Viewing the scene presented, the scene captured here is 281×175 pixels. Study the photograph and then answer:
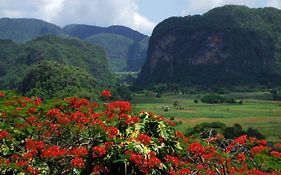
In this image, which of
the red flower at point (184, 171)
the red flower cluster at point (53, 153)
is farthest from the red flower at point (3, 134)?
the red flower at point (184, 171)

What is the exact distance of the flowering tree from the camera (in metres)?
11.2

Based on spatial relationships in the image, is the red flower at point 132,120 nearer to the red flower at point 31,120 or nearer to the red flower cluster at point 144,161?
the red flower cluster at point 144,161

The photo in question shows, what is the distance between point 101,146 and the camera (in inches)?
446

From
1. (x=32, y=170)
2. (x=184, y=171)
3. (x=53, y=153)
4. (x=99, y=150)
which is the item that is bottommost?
(x=184, y=171)

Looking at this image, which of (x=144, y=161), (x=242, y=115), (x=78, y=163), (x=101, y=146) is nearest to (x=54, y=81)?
(x=242, y=115)

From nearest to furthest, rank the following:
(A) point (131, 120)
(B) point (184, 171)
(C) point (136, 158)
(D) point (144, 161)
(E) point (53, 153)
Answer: (C) point (136, 158) → (D) point (144, 161) → (E) point (53, 153) → (B) point (184, 171) → (A) point (131, 120)

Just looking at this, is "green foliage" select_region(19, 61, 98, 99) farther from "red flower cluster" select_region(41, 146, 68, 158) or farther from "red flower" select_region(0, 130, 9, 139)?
"red flower cluster" select_region(41, 146, 68, 158)

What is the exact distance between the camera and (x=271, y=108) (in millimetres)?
104750

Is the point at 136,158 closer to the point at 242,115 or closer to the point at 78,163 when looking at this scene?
the point at 78,163

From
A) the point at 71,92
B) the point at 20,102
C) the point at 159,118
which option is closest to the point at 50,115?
the point at 20,102

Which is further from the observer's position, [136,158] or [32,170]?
[32,170]

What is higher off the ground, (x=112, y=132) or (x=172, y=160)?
(x=112, y=132)

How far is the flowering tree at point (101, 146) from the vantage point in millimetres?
11164

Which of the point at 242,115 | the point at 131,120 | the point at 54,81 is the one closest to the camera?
the point at 131,120
